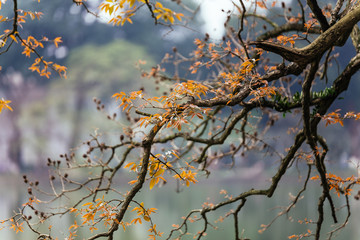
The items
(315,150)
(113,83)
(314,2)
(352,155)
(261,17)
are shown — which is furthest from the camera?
(113,83)

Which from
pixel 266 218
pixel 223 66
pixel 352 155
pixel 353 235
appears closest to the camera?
pixel 223 66

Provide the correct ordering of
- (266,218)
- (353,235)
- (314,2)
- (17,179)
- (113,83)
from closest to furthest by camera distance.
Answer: (314,2)
(353,235)
(266,218)
(17,179)
(113,83)

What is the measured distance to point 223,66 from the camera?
13.9ft

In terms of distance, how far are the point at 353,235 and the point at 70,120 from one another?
848 centimetres

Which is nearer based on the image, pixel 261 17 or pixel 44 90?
pixel 261 17

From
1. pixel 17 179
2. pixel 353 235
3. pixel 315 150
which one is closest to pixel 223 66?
pixel 315 150

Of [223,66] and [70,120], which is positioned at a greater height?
[70,120]

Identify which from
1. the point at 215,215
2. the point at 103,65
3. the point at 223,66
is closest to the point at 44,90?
the point at 103,65

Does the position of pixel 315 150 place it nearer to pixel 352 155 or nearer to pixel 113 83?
pixel 352 155

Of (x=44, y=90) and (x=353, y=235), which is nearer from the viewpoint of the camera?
(x=353, y=235)

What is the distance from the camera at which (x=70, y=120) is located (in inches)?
471

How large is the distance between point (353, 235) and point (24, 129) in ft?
30.3

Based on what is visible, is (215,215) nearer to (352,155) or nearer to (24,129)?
(352,155)

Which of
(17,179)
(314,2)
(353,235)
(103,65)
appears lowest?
(314,2)
